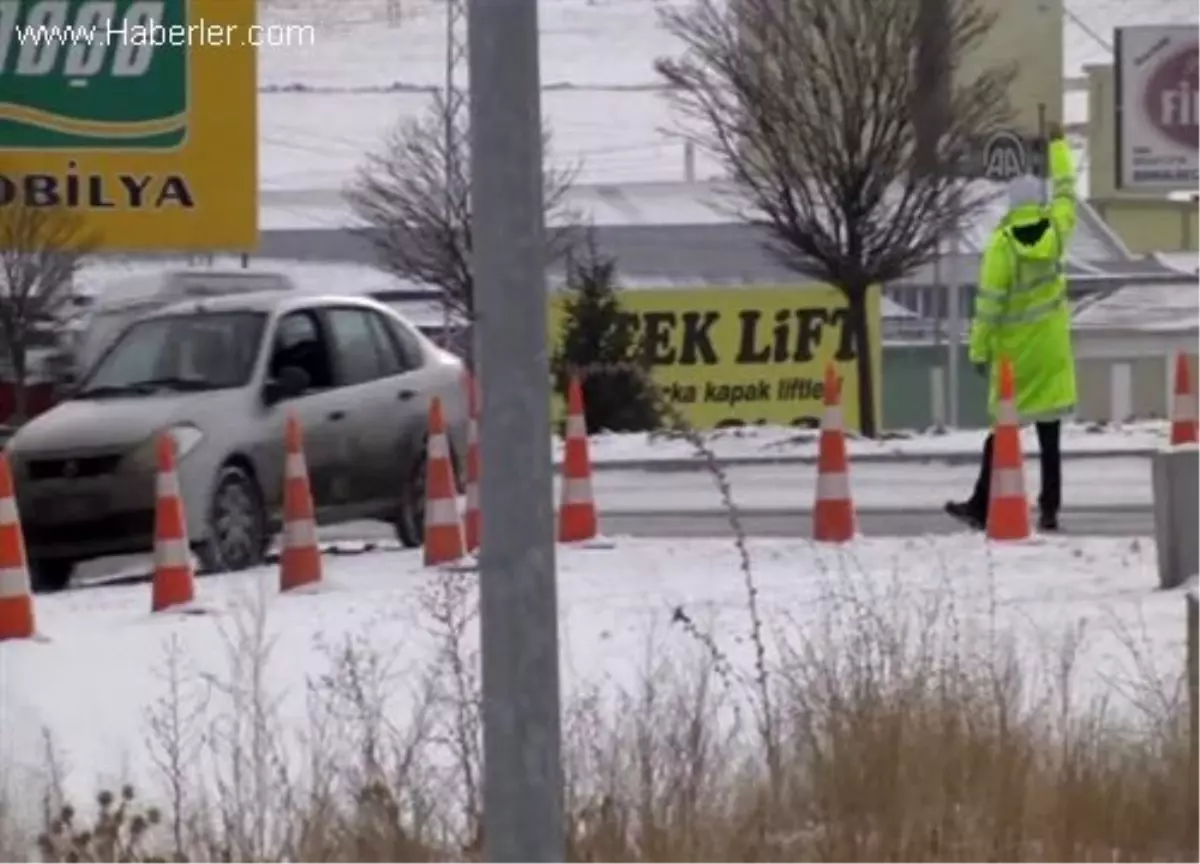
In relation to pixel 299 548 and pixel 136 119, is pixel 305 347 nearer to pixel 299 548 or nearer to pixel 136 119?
pixel 299 548

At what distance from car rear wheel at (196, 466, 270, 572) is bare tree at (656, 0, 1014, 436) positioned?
55.8 feet

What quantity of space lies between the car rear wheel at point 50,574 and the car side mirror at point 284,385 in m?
1.27

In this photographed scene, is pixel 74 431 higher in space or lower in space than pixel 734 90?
lower

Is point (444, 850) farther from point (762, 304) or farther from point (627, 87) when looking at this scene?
point (627, 87)

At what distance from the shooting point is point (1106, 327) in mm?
45156

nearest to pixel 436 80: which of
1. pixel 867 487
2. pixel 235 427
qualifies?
pixel 867 487

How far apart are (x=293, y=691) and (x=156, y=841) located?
2.28 metres

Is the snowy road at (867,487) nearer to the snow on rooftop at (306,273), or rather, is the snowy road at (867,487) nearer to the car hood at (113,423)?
the car hood at (113,423)

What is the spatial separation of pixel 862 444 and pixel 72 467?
11.3m

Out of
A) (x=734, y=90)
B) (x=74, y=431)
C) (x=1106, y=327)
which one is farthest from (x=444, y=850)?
(x=1106, y=327)

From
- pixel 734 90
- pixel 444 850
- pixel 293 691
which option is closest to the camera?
pixel 444 850

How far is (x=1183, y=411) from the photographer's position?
603 inches

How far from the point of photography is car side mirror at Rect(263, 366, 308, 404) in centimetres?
1381

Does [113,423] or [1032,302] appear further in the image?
[113,423]
